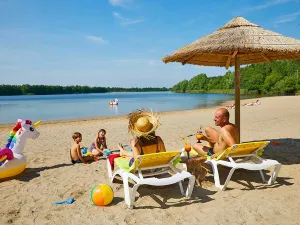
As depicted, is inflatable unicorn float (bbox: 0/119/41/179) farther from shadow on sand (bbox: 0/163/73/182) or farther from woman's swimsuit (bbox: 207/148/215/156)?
woman's swimsuit (bbox: 207/148/215/156)

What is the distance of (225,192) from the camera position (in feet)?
12.8

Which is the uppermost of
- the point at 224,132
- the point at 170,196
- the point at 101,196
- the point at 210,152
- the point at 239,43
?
the point at 239,43

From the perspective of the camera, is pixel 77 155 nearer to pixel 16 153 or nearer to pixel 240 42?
pixel 16 153

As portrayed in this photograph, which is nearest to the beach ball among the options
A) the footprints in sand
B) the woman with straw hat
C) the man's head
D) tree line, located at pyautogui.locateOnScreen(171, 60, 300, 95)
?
the woman with straw hat

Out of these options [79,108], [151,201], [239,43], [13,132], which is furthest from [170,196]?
[79,108]

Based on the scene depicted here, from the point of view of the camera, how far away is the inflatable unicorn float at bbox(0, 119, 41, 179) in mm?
4578

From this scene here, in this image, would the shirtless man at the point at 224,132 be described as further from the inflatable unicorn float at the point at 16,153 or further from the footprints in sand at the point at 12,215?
the inflatable unicorn float at the point at 16,153

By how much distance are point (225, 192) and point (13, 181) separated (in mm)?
3664

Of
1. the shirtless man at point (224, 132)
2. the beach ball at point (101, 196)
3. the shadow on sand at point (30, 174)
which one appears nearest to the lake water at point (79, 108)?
the shadow on sand at point (30, 174)

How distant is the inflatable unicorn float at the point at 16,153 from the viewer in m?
4.58

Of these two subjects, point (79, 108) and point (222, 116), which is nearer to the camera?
point (222, 116)

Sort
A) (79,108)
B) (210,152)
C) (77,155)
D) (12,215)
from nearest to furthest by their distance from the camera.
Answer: (12,215) → (210,152) → (77,155) → (79,108)

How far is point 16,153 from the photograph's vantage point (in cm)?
488

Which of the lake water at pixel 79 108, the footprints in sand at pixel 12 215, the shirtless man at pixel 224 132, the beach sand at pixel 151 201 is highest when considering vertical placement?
the shirtless man at pixel 224 132
